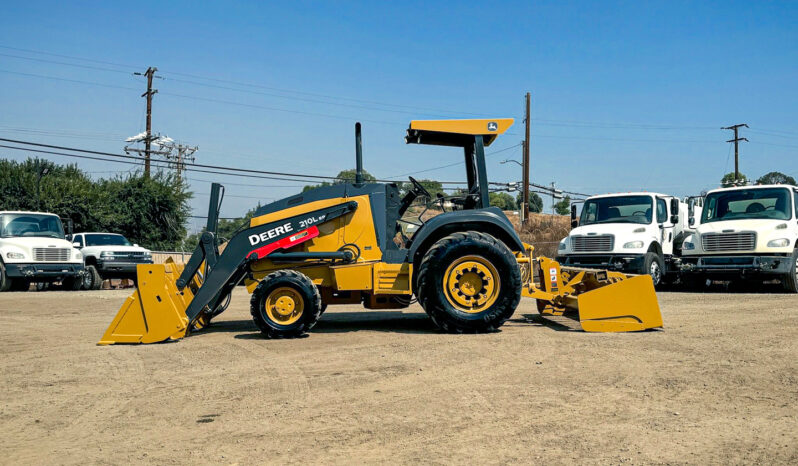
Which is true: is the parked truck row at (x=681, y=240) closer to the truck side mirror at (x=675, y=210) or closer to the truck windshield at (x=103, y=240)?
the truck side mirror at (x=675, y=210)

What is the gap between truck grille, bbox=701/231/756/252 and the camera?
14820 mm

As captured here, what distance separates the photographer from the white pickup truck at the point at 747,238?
14.5m

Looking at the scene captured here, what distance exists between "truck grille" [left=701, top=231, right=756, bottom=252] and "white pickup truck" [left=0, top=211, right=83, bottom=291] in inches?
708

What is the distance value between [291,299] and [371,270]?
1.08 meters

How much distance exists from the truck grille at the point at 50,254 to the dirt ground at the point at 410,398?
495 inches

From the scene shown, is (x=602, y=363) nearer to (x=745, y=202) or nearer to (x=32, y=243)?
(x=745, y=202)

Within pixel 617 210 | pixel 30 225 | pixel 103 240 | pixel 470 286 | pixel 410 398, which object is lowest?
pixel 410 398

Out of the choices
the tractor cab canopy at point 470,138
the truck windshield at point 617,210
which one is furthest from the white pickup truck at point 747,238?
the tractor cab canopy at point 470,138

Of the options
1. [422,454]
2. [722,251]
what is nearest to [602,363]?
[422,454]

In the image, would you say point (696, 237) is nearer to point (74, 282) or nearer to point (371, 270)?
Answer: point (371, 270)

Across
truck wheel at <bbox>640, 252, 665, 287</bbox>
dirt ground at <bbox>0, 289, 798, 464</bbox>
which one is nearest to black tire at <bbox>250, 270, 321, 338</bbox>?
dirt ground at <bbox>0, 289, 798, 464</bbox>

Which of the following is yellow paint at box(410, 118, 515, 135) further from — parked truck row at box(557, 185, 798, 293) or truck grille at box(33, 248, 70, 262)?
truck grille at box(33, 248, 70, 262)

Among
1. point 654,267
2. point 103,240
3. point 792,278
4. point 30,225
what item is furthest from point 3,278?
point 792,278

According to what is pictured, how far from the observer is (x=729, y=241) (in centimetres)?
1507
